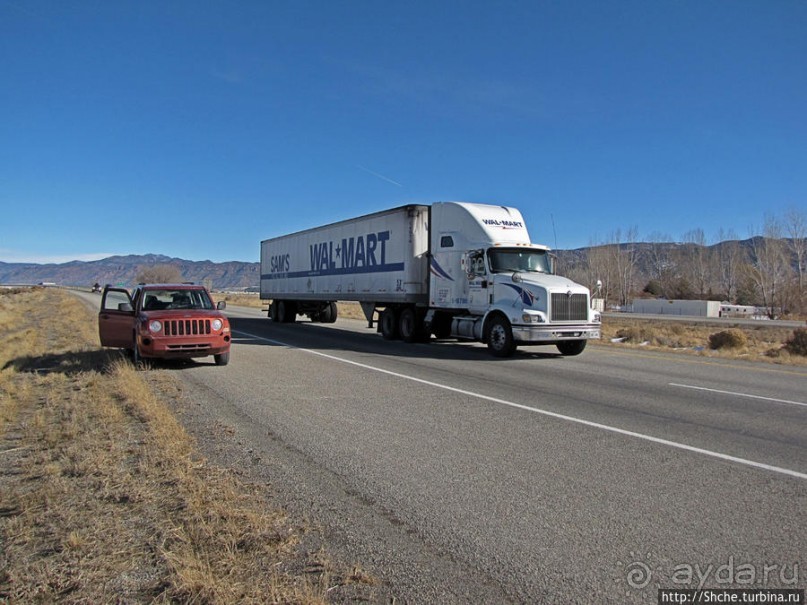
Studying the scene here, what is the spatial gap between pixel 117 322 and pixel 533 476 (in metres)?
10.5

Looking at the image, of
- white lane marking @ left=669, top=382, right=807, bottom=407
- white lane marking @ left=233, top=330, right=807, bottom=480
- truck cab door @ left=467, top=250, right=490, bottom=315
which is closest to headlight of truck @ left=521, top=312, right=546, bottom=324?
truck cab door @ left=467, top=250, right=490, bottom=315

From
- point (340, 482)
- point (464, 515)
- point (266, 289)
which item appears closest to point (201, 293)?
point (340, 482)

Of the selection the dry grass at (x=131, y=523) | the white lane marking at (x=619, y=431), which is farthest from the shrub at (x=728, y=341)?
the dry grass at (x=131, y=523)

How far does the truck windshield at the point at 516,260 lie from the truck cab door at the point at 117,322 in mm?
8932

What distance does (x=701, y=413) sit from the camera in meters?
8.48

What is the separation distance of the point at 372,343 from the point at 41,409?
464 inches

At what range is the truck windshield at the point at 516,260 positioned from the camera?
1653 cm

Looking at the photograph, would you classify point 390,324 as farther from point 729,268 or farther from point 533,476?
point 729,268

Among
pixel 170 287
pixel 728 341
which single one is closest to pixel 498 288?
pixel 170 287

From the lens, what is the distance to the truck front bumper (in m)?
14.8

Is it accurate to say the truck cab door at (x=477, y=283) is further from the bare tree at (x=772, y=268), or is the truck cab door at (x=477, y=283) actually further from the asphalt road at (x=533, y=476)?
the bare tree at (x=772, y=268)

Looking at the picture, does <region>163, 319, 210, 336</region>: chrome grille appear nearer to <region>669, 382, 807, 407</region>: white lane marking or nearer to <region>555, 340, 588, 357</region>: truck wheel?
<region>669, 382, 807, 407</region>: white lane marking

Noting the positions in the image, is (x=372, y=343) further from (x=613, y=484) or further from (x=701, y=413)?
(x=613, y=484)

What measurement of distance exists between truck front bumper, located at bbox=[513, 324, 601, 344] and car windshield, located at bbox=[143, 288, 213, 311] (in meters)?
7.23
